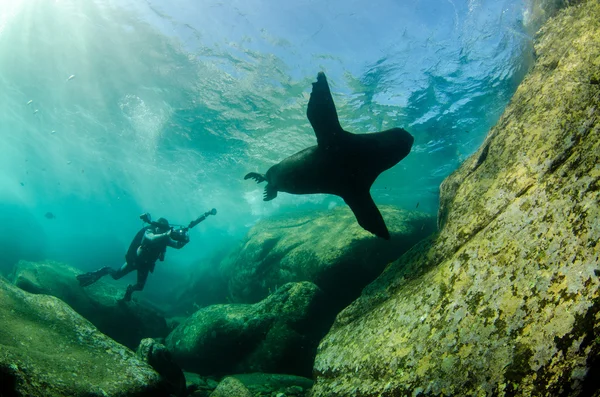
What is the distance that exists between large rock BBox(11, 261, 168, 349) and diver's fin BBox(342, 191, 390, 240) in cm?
910

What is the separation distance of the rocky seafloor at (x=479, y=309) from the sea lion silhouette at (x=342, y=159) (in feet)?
3.99

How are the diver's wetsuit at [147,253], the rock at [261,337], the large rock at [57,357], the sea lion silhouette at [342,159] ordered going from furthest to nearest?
the diver's wetsuit at [147,253]
the rock at [261,337]
the sea lion silhouette at [342,159]
the large rock at [57,357]

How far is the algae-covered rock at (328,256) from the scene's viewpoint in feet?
26.8

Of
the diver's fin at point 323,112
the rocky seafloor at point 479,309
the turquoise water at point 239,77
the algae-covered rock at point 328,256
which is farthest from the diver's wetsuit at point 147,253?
the turquoise water at point 239,77

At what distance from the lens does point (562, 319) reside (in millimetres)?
1743

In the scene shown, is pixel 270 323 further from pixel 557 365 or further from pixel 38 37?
pixel 38 37

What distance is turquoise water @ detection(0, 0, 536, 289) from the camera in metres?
11.5

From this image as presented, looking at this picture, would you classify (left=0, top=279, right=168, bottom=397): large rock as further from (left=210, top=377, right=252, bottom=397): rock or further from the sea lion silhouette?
the sea lion silhouette

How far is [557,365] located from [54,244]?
38.7 metres

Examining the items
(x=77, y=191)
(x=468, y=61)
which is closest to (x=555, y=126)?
(x=468, y=61)

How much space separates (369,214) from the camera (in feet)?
17.3

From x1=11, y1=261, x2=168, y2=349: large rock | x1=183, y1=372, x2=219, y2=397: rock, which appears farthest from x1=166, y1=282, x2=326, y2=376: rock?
x1=11, y1=261, x2=168, y2=349: large rock

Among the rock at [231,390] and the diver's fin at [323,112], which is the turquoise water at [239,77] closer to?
the diver's fin at [323,112]

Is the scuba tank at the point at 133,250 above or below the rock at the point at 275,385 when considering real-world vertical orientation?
above
